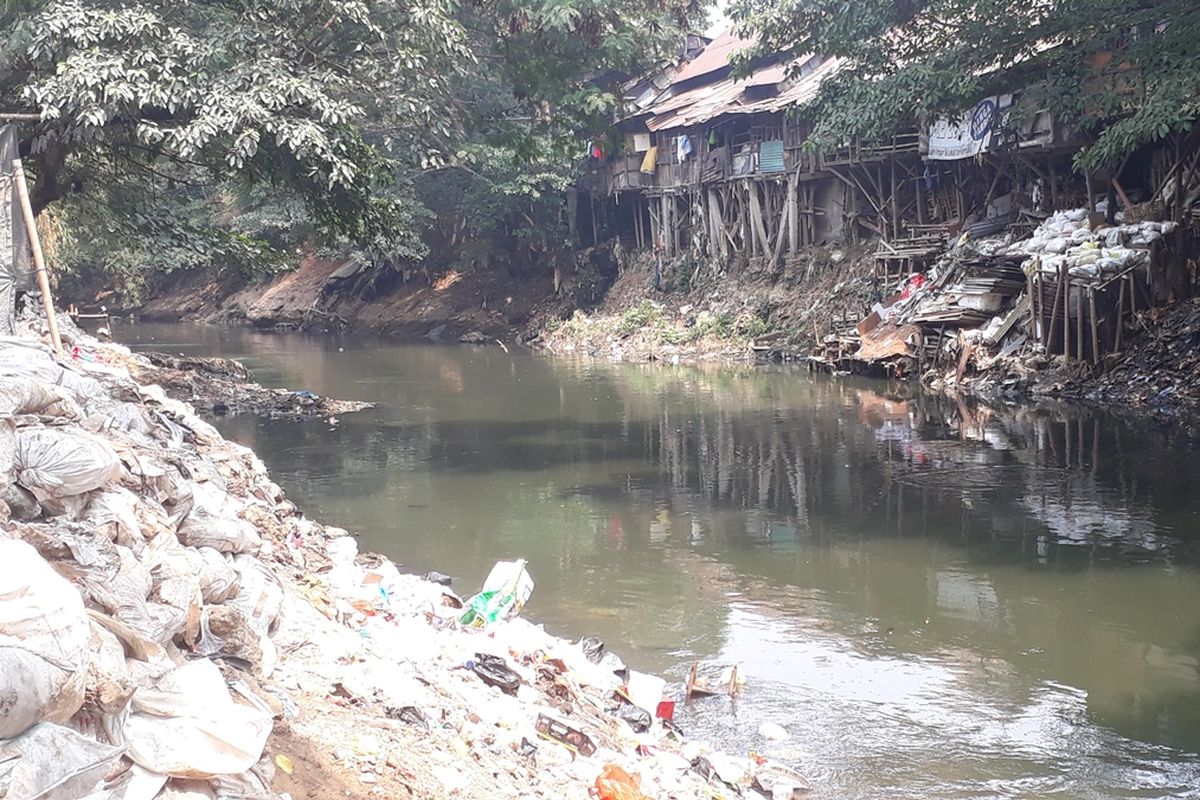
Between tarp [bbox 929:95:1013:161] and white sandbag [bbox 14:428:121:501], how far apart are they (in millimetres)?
18475

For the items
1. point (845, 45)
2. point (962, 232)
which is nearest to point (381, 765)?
point (845, 45)

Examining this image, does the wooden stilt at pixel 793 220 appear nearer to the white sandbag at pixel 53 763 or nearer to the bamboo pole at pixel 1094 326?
the bamboo pole at pixel 1094 326

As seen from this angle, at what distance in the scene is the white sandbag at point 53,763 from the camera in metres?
2.98

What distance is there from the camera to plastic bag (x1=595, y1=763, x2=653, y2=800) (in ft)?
15.6

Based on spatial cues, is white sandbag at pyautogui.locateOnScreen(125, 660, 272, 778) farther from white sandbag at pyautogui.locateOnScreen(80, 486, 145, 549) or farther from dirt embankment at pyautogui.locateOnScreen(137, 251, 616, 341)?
dirt embankment at pyautogui.locateOnScreen(137, 251, 616, 341)

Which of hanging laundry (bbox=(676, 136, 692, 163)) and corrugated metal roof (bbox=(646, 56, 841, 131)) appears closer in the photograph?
corrugated metal roof (bbox=(646, 56, 841, 131))

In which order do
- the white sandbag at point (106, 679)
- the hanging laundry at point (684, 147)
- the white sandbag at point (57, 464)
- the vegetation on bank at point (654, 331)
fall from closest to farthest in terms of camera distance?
the white sandbag at point (106, 679)
the white sandbag at point (57, 464)
the vegetation on bank at point (654, 331)
the hanging laundry at point (684, 147)

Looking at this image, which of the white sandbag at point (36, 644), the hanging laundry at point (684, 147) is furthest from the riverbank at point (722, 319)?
the white sandbag at point (36, 644)

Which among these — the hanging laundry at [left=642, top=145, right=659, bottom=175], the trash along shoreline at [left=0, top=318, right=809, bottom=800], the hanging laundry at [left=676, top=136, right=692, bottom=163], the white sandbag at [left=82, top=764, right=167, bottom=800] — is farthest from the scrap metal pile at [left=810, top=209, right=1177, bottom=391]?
the white sandbag at [left=82, top=764, right=167, bottom=800]

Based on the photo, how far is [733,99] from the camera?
29.3 metres

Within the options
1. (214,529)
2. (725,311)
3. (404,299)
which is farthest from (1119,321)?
(404,299)

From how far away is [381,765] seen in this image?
14.0 feet

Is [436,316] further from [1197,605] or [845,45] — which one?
[1197,605]

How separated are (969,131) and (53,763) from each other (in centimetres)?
2167
